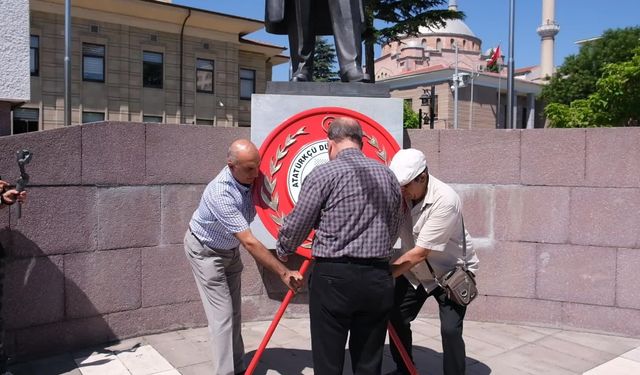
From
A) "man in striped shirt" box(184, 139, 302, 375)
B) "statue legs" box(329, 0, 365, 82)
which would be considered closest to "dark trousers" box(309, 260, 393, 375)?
"man in striped shirt" box(184, 139, 302, 375)

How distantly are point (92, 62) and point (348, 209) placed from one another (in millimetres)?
28014

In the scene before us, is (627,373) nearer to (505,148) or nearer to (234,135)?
(505,148)

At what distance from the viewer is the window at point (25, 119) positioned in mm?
24766

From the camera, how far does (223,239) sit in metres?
3.55

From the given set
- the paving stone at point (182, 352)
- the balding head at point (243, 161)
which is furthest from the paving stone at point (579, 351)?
the balding head at point (243, 161)

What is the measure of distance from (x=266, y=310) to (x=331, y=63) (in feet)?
127

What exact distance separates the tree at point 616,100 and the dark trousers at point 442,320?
947 inches

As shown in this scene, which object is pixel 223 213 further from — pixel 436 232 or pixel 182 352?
pixel 182 352

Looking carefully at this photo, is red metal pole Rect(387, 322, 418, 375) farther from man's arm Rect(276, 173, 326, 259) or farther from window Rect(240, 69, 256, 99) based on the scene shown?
window Rect(240, 69, 256, 99)

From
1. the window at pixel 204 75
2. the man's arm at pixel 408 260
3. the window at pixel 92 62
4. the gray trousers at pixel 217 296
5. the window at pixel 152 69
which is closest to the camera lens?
the man's arm at pixel 408 260

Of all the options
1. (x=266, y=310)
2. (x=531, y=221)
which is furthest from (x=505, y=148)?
(x=266, y=310)

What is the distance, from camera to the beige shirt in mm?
3094

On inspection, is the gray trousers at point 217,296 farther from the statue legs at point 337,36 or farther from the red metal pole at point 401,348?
the statue legs at point 337,36

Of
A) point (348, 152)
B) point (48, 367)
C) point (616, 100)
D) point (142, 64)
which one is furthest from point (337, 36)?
point (142, 64)
